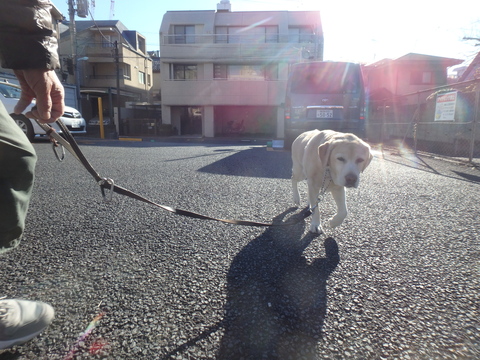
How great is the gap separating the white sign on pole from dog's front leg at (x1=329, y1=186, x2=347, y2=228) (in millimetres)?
6550

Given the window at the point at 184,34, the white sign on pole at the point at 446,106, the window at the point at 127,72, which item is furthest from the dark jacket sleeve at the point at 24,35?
the window at the point at 127,72

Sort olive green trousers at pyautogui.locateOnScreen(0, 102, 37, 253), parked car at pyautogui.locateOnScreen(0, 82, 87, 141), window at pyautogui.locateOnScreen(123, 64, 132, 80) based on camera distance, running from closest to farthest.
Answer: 1. olive green trousers at pyautogui.locateOnScreen(0, 102, 37, 253)
2. parked car at pyautogui.locateOnScreen(0, 82, 87, 141)
3. window at pyautogui.locateOnScreen(123, 64, 132, 80)

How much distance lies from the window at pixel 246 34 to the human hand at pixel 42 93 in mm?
24376

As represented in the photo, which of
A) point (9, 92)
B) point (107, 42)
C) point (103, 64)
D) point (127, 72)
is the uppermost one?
point (107, 42)

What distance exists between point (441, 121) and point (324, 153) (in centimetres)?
698

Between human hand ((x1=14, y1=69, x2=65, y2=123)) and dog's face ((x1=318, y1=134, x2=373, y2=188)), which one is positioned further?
dog's face ((x1=318, y1=134, x2=373, y2=188))

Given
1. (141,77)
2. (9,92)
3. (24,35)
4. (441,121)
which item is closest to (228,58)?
(141,77)

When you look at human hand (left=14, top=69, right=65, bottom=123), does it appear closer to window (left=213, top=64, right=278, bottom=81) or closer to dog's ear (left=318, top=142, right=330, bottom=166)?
dog's ear (left=318, top=142, right=330, bottom=166)

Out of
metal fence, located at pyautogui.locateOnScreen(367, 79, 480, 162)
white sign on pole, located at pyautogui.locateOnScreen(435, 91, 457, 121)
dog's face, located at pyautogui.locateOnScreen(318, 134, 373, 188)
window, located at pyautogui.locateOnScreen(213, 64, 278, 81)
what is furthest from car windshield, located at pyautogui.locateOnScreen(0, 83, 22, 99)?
window, located at pyautogui.locateOnScreen(213, 64, 278, 81)

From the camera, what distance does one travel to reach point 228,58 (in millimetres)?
23203

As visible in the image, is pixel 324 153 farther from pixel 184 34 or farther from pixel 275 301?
pixel 184 34

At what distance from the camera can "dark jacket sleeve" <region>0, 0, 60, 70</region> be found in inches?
50.0

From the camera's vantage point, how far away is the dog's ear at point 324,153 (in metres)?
2.65

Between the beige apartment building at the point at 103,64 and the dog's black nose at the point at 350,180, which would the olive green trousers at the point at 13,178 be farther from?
the beige apartment building at the point at 103,64
